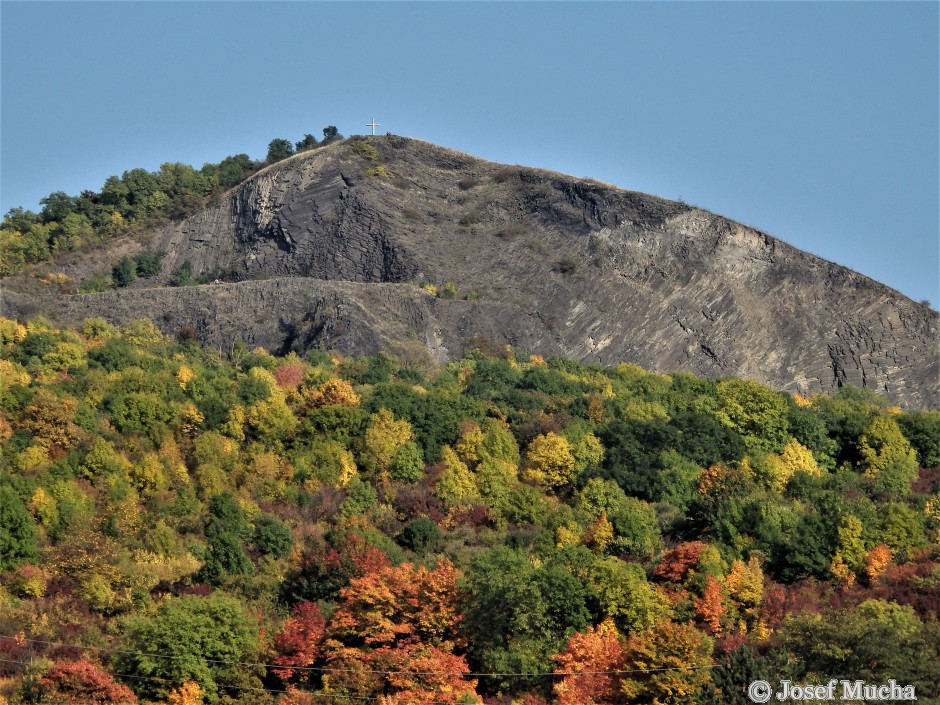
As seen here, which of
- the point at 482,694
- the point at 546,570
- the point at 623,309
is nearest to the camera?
the point at 482,694

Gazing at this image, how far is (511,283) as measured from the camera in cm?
12150

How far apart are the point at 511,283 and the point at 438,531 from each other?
150 feet

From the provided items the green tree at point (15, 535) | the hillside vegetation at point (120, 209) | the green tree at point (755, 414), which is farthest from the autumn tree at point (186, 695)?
the hillside vegetation at point (120, 209)

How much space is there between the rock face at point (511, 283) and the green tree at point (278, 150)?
242 inches

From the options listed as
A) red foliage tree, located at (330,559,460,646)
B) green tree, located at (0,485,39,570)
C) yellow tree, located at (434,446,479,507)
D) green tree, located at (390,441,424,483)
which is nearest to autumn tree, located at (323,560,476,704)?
red foliage tree, located at (330,559,460,646)

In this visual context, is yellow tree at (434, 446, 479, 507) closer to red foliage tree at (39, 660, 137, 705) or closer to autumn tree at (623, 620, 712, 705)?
autumn tree at (623, 620, 712, 705)

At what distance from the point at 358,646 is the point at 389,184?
69.1 meters

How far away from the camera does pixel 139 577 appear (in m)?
70.5

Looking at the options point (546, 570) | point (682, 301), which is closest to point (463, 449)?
point (546, 570)

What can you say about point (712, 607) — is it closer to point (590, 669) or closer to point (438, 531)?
point (590, 669)

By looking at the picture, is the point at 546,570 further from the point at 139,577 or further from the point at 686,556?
the point at 139,577

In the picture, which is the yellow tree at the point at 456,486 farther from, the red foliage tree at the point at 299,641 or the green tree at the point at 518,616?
the red foliage tree at the point at 299,641

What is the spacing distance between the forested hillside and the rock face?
7143mm

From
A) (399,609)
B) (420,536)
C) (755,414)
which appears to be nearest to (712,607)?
(399,609)
